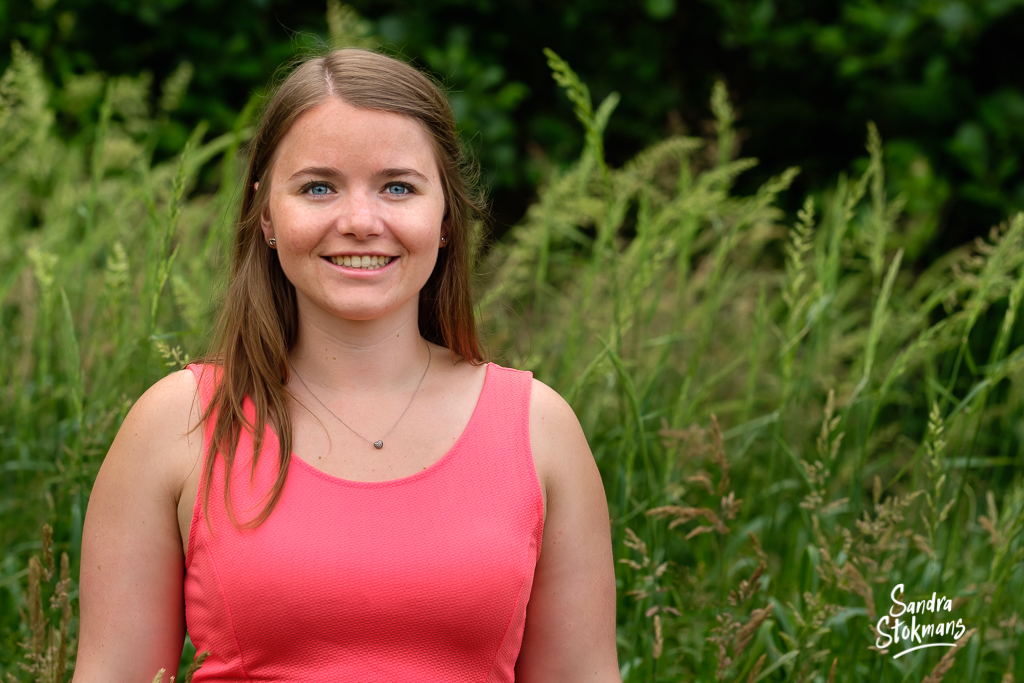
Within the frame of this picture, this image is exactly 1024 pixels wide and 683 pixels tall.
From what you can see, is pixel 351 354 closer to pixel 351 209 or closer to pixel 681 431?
pixel 351 209

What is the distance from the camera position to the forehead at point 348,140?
4.17 feet

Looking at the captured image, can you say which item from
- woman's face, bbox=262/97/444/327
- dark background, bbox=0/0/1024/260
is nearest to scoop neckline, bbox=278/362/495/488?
woman's face, bbox=262/97/444/327

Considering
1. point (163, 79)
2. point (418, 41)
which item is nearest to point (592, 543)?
point (418, 41)

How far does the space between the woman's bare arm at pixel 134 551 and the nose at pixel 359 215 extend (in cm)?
35

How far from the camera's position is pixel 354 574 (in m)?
1.21

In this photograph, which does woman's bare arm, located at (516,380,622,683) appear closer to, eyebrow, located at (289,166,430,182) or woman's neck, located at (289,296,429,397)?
woman's neck, located at (289,296,429,397)

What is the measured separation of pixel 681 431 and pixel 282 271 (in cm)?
76

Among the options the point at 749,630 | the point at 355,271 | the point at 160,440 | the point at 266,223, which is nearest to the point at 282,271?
the point at 266,223

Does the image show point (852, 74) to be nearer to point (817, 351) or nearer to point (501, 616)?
point (817, 351)

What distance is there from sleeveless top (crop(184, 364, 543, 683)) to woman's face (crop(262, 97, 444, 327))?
22 cm

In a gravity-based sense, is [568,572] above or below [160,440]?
below

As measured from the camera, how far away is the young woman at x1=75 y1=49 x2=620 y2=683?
4.01 ft

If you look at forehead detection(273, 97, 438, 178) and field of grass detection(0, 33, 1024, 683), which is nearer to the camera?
forehead detection(273, 97, 438, 178)

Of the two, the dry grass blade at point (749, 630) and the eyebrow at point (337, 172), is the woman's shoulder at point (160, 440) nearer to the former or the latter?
the eyebrow at point (337, 172)
